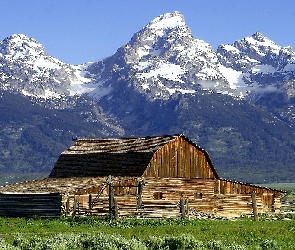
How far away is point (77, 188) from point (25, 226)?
12479mm

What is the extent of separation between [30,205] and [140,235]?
2434 centimetres

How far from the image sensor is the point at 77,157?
7469 cm

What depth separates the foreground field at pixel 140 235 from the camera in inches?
1262

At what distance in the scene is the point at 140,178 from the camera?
64938 millimetres

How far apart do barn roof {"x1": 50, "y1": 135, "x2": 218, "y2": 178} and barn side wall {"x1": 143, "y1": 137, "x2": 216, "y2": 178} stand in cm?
41

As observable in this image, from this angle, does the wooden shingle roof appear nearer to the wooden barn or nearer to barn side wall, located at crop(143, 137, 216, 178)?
the wooden barn

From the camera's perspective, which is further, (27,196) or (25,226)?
(27,196)

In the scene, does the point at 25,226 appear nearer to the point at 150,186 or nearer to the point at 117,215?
the point at 117,215

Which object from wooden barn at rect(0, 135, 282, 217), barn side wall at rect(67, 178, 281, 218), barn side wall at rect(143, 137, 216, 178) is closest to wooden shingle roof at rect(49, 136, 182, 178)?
wooden barn at rect(0, 135, 282, 217)

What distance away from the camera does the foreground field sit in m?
32.1

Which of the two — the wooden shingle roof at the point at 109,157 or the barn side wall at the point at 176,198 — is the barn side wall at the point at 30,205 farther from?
the wooden shingle roof at the point at 109,157

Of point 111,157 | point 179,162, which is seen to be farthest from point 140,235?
point 111,157

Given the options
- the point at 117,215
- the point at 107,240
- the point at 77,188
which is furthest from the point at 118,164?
the point at 107,240

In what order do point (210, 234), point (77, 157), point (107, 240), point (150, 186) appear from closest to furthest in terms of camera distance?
point (107, 240)
point (210, 234)
point (150, 186)
point (77, 157)
